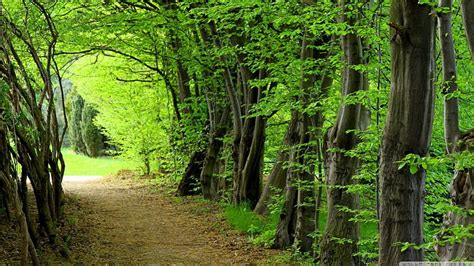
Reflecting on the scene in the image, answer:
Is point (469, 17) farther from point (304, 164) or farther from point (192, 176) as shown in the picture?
point (192, 176)

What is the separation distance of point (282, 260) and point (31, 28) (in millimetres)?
6510

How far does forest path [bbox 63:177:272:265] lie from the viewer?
7.98 meters

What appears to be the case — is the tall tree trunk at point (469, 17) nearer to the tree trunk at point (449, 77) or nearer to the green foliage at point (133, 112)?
the tree trunk at point (449, 77)

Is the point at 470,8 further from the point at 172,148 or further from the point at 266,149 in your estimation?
the point at 172,148

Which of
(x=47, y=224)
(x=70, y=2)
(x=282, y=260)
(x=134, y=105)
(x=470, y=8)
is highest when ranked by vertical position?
(x=70, y=2)

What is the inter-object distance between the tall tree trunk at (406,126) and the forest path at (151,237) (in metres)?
4.41

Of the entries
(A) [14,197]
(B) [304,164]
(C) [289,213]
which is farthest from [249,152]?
(A) [14,197]

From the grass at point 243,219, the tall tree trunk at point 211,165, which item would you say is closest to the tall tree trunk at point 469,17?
the grass at point 243,219

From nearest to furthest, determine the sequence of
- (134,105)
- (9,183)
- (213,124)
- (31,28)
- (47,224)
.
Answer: (9,183), (47,224), (31,28), (213,124), (134,105)

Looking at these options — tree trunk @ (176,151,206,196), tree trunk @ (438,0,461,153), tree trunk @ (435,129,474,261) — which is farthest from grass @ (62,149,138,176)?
tree trunk @ (438,0,461,153)

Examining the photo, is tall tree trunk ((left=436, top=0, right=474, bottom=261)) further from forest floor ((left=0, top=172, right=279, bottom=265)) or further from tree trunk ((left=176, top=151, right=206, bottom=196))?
tree trunk ((left=176, top=151, right=206, bottom=196))

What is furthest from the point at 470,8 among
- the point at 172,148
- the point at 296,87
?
the point at 172,148

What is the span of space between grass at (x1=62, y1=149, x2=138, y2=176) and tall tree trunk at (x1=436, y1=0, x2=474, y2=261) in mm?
21959

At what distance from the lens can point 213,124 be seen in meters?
13.7
